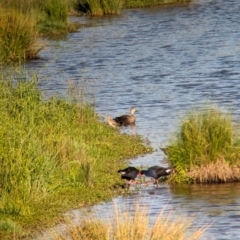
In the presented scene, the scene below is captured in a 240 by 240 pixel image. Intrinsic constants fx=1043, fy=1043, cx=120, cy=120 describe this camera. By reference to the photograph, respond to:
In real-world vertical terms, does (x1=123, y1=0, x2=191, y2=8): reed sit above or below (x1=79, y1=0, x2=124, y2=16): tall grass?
below

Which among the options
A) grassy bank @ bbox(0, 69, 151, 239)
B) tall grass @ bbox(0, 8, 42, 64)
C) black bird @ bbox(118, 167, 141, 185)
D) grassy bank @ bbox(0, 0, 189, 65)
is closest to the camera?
grassy bank @ bbox(0, 69, 151, 239)

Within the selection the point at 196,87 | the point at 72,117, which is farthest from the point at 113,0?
the point at 72,117

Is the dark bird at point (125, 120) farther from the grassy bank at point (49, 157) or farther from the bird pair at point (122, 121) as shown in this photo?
the grassy bank at point (49, 157)

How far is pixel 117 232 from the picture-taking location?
8719mm

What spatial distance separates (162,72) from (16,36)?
382 centimetres

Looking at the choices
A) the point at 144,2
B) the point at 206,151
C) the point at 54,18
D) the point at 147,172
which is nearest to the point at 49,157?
the point at 147,172

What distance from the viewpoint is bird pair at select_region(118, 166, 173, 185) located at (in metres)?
12.8

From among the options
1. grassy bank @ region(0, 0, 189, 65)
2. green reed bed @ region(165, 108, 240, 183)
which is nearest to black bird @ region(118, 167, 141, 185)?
green reed bed @ region(165, 108, 240, 183)

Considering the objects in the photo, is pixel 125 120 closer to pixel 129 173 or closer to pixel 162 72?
pixel 129 173

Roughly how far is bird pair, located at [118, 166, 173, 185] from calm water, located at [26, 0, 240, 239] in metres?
0.18

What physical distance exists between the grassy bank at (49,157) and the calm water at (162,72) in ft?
1.35

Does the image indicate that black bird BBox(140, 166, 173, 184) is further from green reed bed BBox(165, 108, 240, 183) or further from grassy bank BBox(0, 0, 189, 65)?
grassy bank BBox(0, 0, 189, 65)

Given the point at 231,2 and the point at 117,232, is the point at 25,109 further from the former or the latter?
the point at 231,2

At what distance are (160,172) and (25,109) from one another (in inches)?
98.0
